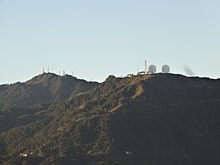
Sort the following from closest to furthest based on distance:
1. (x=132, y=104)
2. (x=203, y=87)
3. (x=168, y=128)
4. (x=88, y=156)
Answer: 1. (x=88, y=156)
2. (x=168, y=128)
3. (x=132, y=104)
4. (x=203, y=87)

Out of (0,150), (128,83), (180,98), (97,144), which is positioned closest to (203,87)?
(180,98)

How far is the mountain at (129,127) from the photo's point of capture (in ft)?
454

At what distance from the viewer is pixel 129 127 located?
151 m

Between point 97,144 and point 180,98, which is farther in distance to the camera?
point 180,98

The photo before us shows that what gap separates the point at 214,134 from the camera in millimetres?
155875

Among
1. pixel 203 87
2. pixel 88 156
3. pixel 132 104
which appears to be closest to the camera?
pixel 88 156

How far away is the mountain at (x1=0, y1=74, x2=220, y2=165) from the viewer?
454 feet

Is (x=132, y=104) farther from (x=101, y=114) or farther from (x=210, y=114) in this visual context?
(x=210, y=114)

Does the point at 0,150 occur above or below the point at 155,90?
below

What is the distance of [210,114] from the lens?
164000 mm

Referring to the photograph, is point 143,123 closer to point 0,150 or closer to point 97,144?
point 97,144

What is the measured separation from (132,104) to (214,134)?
2482 centimetres

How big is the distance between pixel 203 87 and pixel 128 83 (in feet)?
81.7

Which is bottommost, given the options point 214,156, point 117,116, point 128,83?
point 214,156
